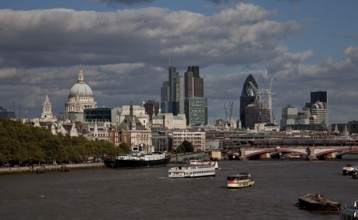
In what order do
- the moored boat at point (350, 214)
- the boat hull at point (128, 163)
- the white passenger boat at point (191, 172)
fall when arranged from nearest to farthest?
the moored boat at point (350, 214), the white passenger boat at point (191, 172), the boat hull at point (128, 163)

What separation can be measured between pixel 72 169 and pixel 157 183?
98.5ft

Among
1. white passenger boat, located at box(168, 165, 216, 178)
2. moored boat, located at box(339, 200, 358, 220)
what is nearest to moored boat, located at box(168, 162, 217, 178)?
white passenger boat, located at box(168, 165, 216, 178)

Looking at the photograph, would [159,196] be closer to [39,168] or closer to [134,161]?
[39,168]

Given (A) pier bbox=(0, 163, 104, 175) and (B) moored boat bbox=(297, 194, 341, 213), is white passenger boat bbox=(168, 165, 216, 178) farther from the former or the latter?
(B) moored boat bbox=(297, 194, 341, 213)

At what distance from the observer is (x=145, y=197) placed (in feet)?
207

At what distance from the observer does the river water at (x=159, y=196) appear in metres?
52.4

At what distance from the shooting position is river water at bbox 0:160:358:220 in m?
52.4

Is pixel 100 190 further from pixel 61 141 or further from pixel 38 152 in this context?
pixel 61 141

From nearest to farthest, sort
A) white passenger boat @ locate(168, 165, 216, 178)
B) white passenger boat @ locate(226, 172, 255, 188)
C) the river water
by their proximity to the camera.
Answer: the river water < white passenger boat @ locate(226, 172, 255, 188) < white passenger boat @ locate(168, 165, 216, 178)

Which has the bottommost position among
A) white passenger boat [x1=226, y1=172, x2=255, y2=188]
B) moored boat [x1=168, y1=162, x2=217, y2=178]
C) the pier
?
white passenger boat [x1=226, y1=172, x2=255, y2=188]

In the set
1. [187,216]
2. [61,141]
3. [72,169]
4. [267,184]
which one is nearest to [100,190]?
[267,184]

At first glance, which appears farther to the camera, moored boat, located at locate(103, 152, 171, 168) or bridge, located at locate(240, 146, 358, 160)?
bridge, located at locate(240, 146, 358, 160)

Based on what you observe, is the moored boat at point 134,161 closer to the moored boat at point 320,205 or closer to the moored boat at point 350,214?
the moored boat at point 320,205

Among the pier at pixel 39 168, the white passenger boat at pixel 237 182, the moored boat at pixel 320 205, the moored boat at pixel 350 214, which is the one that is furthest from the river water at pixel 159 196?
the moored boat at pixel 350 214
